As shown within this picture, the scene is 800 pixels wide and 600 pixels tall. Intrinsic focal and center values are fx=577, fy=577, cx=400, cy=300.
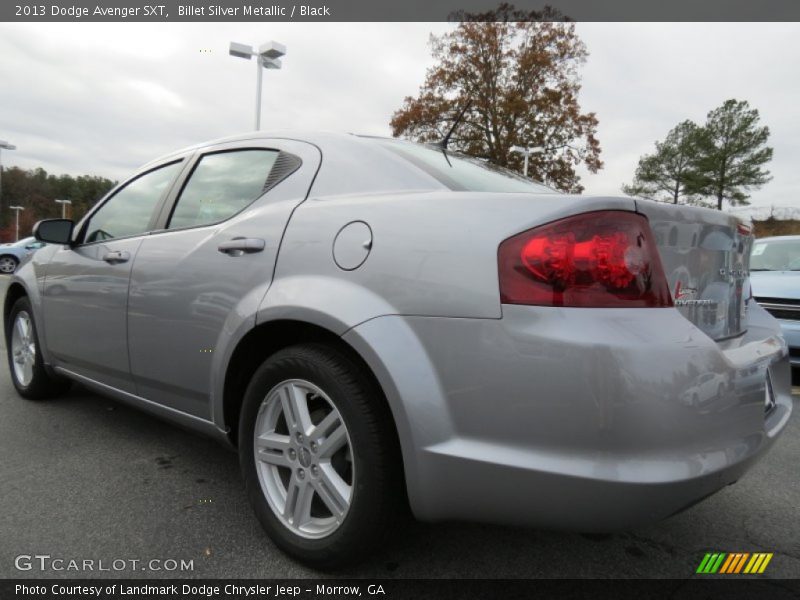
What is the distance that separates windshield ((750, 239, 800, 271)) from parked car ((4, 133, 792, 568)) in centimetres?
427

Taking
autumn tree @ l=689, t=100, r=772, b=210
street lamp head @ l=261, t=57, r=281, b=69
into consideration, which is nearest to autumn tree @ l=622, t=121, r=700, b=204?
autumn tree @ l=689, t=100, r=772, b=210

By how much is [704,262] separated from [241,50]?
13.7 m

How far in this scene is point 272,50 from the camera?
13.0 m

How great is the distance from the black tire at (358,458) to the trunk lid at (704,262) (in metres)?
Answer: 0.90

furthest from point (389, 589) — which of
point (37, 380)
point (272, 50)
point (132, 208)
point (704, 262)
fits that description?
point (272, 50)

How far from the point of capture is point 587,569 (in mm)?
1933

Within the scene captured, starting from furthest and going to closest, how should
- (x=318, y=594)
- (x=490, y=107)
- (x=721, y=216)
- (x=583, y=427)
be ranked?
(x=490, y=107)
(x=721, y=216)
(x=318, y=594)
(x=583, y=427)

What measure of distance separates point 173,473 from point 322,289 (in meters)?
1.44

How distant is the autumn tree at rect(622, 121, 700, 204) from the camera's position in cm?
4306

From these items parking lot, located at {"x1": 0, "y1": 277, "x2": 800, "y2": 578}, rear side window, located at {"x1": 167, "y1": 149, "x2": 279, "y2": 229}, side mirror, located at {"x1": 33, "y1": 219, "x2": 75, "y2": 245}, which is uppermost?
rear side window, located at {"x1": 167, "y1": 149, "x2": 279, "y2": 229}

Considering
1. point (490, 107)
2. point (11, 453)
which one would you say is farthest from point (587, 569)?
point (490, 107)

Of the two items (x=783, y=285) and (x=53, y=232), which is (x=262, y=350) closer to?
(x=53, y=232)

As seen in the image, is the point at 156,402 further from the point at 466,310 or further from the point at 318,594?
the point at 466,310

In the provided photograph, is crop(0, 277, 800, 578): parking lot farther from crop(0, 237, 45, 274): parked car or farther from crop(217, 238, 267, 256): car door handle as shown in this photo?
crop(0, 237, 45, 274): parked car
